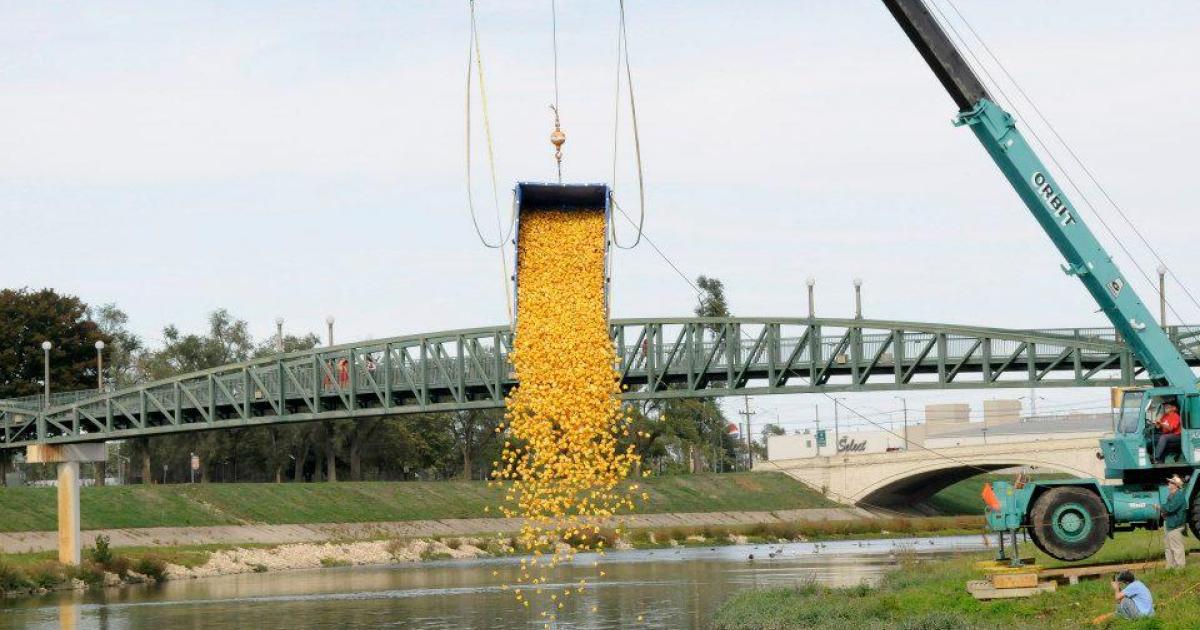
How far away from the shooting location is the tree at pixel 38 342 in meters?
105

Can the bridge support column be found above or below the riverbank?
above

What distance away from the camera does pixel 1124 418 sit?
34.2 metres

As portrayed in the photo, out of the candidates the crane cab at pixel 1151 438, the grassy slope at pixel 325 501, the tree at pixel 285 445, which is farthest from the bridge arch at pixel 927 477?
the crane cab at pixel 1151 438

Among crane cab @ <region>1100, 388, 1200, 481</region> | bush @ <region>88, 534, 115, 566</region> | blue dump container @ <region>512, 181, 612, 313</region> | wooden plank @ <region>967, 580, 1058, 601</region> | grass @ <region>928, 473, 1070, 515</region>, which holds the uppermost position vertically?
blue dump container @ <region>512, 181, 612, 313</region>

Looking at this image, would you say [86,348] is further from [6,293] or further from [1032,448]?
[1032,448]

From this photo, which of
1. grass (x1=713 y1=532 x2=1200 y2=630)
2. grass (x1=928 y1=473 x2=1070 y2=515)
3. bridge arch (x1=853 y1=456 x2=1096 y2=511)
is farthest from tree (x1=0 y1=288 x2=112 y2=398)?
grass (x1=713 y1=532 x2=1200 y2=630)

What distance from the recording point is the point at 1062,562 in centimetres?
3522

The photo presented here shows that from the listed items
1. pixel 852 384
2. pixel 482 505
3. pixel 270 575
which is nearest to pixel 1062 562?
pixel 852 384

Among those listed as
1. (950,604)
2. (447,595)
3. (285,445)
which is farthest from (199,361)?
(950,604)

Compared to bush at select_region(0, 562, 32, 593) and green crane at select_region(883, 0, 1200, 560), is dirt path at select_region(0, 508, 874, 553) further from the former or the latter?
green crane at select_region(883, 0, 1200, 560)

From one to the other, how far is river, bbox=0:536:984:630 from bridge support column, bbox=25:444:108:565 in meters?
4.75

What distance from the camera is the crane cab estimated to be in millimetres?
32938

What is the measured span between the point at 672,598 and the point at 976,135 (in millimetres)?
20336

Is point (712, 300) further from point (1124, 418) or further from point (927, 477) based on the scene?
point (1124, 418)
